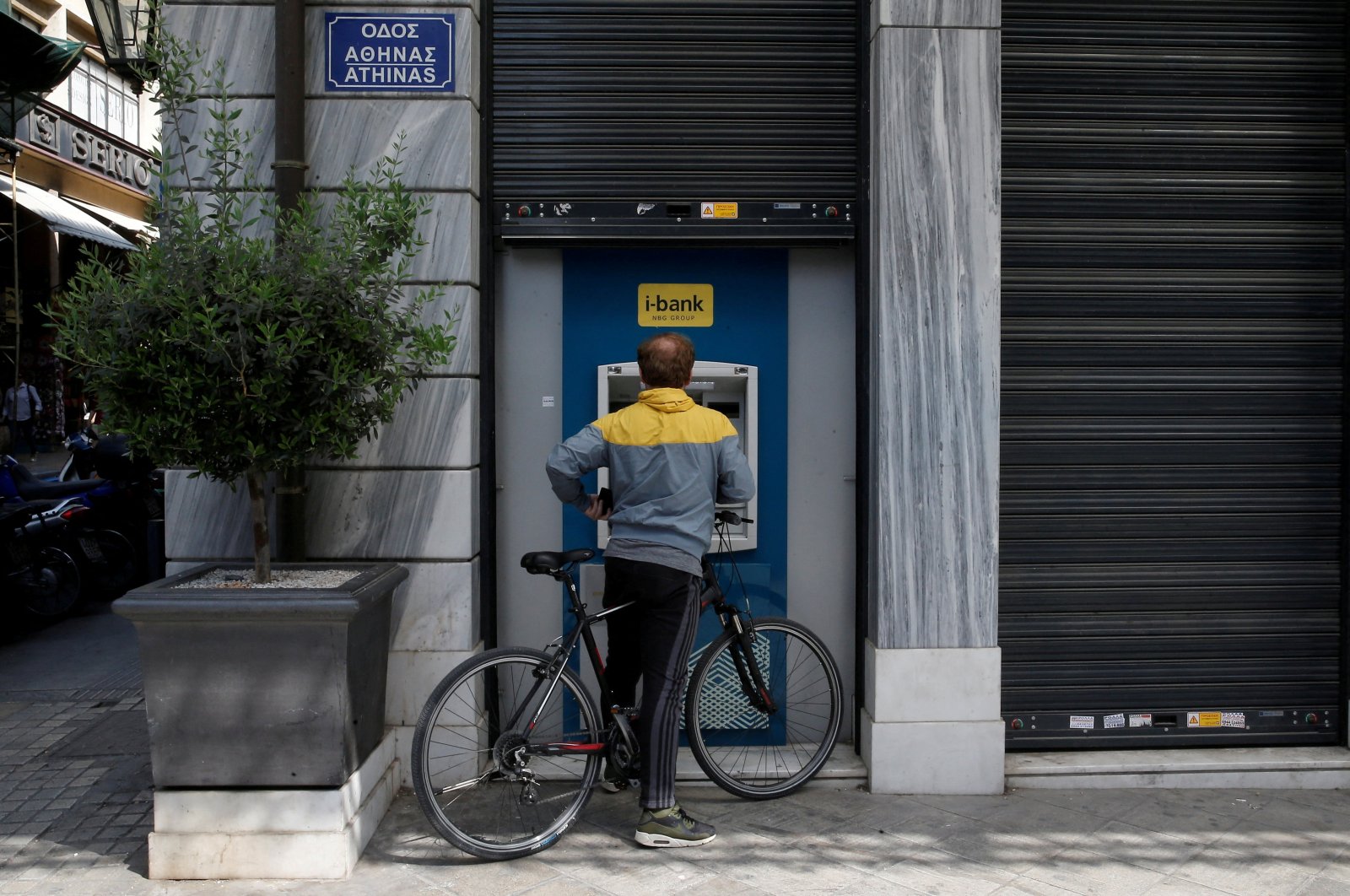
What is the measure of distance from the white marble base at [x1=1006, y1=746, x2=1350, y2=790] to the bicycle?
877 mm

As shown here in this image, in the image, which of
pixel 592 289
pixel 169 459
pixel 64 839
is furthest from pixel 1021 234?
pixel 64 839

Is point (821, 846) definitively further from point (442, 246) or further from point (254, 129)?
point (254, 129)

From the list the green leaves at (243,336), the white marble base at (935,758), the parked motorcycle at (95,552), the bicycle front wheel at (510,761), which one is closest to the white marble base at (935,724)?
the white marble base at (935,758)

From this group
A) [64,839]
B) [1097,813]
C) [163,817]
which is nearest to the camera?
[163,817]

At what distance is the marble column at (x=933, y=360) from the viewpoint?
4539 millimetres

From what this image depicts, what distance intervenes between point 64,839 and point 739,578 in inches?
105

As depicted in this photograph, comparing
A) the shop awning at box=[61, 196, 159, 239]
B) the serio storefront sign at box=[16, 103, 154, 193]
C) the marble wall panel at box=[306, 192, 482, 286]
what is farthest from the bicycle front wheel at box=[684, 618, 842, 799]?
the shop awning at box=[61, 196, 159, 239]

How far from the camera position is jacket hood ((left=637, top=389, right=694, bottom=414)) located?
4.02 metres

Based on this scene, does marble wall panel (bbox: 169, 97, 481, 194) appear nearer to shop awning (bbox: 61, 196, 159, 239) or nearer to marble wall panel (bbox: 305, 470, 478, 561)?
marble wall panel (bbox: 305, 470, 478, 561)

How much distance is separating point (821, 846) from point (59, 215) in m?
14.2

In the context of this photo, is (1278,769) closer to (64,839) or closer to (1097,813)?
(1097,813)

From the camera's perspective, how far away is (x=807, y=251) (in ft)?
16.1

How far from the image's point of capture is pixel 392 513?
15.0 ft

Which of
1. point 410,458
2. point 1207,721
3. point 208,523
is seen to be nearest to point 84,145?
point 208,523
